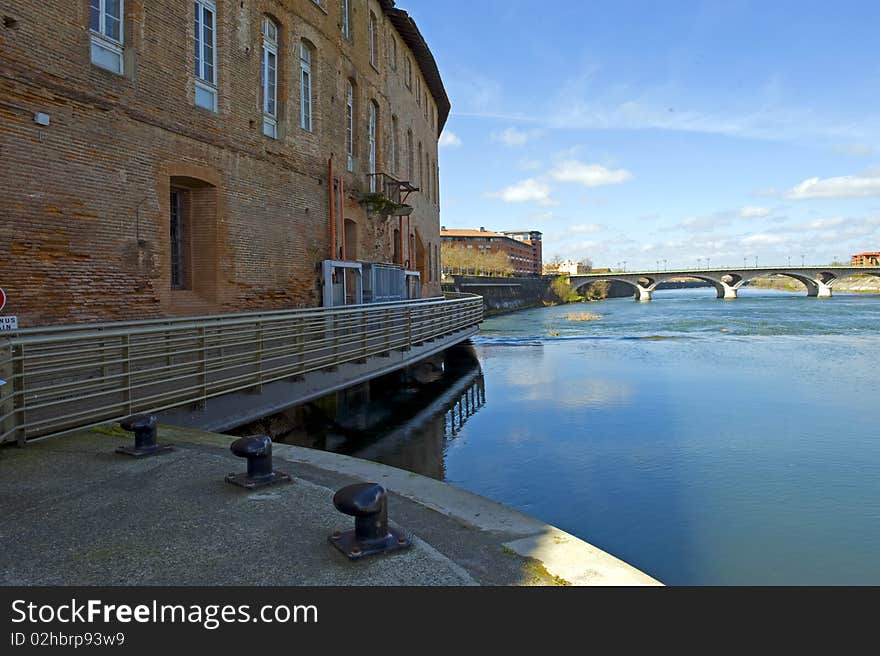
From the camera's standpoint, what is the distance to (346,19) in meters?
18.0

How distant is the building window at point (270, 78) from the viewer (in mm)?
13633

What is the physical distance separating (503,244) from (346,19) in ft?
378

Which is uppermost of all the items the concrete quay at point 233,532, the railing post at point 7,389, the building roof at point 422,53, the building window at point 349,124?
the building roof at point 422,53

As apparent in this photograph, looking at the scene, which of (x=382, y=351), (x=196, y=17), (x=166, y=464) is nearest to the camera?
(x=166, y=464)

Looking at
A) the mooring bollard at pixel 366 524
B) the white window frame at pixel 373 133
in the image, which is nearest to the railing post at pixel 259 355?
the mooring bollard at pixel 366 524

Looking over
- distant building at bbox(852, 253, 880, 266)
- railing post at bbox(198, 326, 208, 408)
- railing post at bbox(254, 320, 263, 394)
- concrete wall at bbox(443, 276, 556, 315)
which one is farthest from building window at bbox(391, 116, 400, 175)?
distant building at bbox(852, 253, 880, 266)

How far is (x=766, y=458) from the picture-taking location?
9.65 metres

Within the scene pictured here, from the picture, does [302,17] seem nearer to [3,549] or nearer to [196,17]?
[196,17]

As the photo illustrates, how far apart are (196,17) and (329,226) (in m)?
5.66

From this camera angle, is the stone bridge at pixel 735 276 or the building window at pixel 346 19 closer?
the building window at pixel 346 19

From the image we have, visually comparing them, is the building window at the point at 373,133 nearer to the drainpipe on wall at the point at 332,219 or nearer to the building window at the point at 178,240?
the drainpipe on wall at the point at 332,219

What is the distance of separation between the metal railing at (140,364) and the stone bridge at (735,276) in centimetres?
→ 7448

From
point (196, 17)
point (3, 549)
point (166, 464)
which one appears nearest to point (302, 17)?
point (196, 17)
